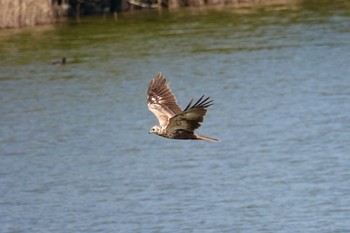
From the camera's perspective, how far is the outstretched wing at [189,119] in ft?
34.4

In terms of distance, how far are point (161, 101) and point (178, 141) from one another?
14098 millimetres

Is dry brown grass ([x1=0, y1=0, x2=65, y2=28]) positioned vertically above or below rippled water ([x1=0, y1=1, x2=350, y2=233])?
above

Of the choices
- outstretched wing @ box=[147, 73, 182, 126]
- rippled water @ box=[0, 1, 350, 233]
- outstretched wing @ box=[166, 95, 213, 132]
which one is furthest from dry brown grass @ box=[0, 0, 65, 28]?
outstretched wing @ box=[166, 95, 213, 132]

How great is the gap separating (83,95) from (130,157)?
6275 mm

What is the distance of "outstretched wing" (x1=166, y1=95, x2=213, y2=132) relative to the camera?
10.5 m

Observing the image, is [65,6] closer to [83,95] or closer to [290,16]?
[290,16]

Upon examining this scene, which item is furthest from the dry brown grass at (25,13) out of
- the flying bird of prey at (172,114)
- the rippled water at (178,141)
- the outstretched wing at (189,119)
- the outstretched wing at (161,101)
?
the outstretched wing at (189,119)

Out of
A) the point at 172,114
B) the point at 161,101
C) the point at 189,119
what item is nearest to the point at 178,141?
the point at 161,101

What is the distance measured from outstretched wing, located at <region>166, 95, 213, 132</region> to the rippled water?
8.17 m

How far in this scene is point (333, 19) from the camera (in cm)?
3834

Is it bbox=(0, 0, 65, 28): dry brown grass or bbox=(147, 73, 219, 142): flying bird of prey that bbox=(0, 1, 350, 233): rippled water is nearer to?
bbox=(0, 0, 65, 28): dry brown grass

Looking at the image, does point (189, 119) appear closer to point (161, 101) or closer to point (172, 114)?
point (172, 114)

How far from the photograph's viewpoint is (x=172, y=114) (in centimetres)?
1168

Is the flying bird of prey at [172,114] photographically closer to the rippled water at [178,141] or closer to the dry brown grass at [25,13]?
the rippled water at [178,141]
